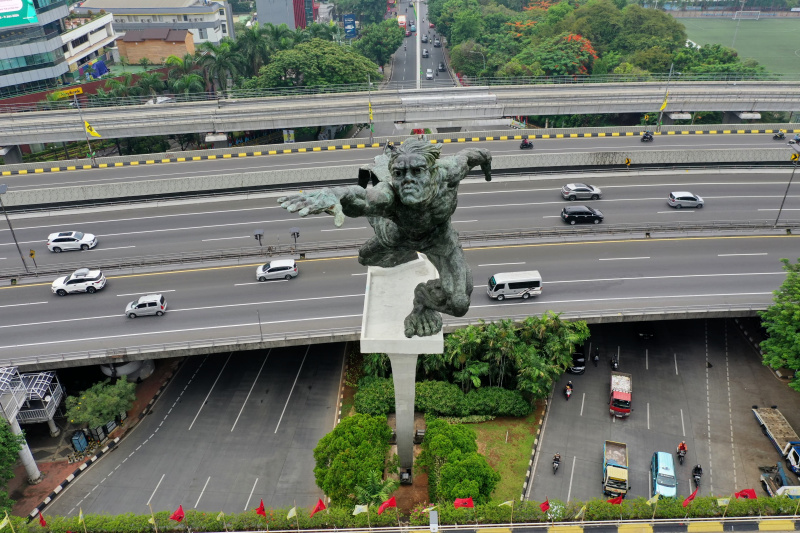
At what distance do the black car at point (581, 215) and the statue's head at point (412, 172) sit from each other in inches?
1485

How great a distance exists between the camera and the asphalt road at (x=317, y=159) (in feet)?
209

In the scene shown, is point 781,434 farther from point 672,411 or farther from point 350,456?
point 350,456

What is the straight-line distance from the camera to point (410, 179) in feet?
58.0

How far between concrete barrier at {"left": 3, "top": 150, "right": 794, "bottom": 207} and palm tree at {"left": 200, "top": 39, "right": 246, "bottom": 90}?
37140 mm

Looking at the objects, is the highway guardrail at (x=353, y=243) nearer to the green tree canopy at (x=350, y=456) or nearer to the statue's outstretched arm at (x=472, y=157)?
the green tree canopy at (x=350, y=456)

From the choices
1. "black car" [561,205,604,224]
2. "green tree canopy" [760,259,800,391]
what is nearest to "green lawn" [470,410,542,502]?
"green tree canopy" [760,259,800,391]

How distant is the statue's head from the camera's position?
1748 cm

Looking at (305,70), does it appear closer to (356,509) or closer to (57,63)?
(57,63)

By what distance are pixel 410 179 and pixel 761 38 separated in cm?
20482

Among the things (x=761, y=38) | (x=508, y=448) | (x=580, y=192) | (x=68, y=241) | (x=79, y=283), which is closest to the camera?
(x=508, y=448)

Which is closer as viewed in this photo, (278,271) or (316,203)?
(316,203)

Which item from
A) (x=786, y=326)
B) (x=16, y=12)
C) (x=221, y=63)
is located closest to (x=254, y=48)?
(x=221, y=63)

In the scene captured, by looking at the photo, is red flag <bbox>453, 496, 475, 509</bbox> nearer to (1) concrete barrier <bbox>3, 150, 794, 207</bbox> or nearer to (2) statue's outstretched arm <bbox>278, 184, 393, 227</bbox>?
(2) statue's outstretched arm <bbox>278, 184, 393, 227</bbox>

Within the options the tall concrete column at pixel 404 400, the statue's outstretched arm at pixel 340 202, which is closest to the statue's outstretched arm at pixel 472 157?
the statue's outstretched arm at pixel 340 202
